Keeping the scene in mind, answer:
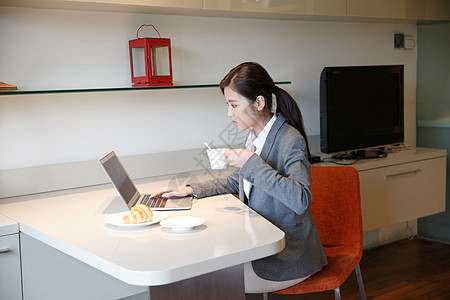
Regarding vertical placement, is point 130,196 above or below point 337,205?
above

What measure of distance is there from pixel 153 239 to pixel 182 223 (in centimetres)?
14

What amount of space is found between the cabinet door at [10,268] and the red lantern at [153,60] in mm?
1011

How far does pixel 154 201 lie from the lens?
209 cm

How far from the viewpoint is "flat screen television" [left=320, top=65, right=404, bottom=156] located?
321 centimetres

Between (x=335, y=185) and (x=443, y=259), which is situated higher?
(x=335, y=185)

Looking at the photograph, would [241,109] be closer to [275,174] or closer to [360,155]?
[275,174]

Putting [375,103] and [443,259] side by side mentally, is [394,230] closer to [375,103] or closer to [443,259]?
[443,259]

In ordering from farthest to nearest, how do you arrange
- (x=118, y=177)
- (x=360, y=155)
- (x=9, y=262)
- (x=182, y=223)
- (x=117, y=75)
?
(x=360, y=155), (x=117, y=75), (x=118, y=177), (x=9, y=262), (x=182, y=223)

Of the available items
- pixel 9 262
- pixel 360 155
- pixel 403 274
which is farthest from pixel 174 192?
pixel 403 274

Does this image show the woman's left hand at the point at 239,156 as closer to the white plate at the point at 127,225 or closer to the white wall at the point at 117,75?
the white plate at the point at 127,225

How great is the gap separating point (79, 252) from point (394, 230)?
3.11 m

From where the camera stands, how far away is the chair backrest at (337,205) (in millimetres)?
2270

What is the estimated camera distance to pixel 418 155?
11.3 ft

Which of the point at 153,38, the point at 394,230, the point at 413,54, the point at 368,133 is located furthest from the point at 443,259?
the point at 153,38
